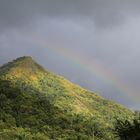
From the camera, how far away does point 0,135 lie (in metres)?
186

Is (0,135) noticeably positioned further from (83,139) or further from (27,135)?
(83,139)

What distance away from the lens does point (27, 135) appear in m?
194

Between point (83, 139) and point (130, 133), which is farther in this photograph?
point (83, 139)

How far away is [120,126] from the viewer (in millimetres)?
63375

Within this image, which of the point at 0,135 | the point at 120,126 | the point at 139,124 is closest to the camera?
the point at 139,124

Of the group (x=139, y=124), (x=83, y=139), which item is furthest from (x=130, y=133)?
(x=83, y=139)

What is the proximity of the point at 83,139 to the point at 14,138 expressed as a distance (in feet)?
103

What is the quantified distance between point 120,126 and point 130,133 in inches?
125

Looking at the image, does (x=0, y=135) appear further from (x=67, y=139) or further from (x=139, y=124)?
(x=139, y=124)

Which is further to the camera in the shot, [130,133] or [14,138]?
[14,138]

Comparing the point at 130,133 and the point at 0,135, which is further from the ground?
the point at 0,135

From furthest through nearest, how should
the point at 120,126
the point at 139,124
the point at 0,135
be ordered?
the point at 0,135 → the point at 120,126 → the point at 139,124

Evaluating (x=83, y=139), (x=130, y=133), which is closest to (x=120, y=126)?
(x=130, y=133)

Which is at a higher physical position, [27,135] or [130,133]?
[27,135]
